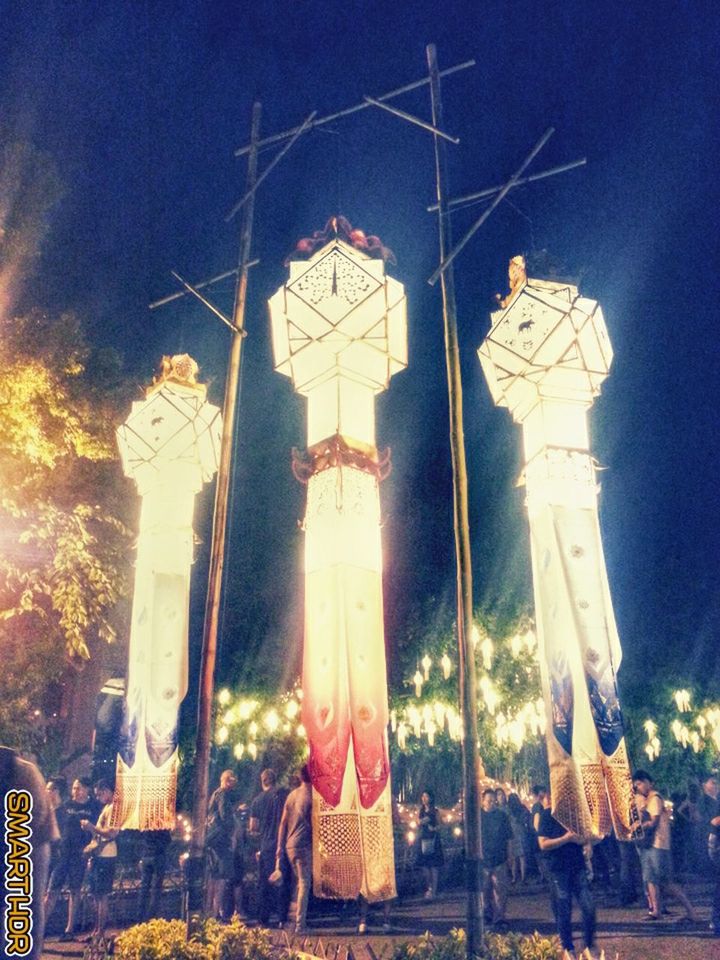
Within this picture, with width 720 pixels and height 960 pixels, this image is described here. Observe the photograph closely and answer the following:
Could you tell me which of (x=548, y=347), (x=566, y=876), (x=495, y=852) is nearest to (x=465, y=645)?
(x=566, y=876)

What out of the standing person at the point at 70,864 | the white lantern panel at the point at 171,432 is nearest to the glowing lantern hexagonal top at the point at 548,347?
the white lantern panel at the point at 171,432

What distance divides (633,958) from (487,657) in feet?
39.9

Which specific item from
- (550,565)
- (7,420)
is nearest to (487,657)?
(550,565)

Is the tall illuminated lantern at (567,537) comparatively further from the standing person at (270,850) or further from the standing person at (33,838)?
the standing person at (33,838)

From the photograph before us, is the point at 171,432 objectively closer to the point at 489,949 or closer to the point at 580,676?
the point at 580,676

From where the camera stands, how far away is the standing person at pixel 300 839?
363 inches

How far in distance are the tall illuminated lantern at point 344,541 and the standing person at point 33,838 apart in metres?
4.64

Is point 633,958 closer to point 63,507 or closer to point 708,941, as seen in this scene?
point 708,941

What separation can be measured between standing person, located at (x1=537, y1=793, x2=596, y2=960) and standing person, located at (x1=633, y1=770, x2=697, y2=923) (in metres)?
2.75

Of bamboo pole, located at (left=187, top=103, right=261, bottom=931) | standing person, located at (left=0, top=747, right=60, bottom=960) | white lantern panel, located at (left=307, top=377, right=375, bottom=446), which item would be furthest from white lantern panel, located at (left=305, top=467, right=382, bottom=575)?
standing person, located at (left=0, top=747, right=60, bottom=960)

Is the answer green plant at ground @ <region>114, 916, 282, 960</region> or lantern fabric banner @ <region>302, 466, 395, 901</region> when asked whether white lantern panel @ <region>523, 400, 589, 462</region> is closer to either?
lantern fabric banner @ <region>302, 466, 395, 901</region>

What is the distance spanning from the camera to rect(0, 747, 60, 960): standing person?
13.5ft

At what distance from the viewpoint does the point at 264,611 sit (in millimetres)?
28516

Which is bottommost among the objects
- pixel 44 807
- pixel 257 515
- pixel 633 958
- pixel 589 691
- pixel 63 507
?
pixel 633 958
